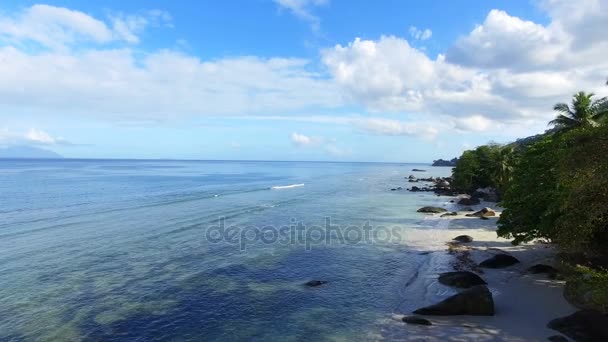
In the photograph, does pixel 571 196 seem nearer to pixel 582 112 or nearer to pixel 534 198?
pixel 534 198

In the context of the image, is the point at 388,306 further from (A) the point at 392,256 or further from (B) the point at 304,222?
(B) the point at 304,222

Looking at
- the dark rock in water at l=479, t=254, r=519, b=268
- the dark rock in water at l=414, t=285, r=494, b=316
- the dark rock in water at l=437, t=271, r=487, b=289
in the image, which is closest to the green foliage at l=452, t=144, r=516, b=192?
the dark rock in water at l=479, t=254, r=519, b=268

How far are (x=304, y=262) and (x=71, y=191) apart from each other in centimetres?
7391

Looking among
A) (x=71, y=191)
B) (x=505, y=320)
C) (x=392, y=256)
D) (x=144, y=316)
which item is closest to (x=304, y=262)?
(x=392, y=256)

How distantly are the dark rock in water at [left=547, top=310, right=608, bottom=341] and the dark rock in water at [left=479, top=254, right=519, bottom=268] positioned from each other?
1181cm

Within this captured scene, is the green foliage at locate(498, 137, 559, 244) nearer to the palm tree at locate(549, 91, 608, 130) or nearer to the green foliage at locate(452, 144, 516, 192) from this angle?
the palm tree at locate(549, 91, 608, 130)

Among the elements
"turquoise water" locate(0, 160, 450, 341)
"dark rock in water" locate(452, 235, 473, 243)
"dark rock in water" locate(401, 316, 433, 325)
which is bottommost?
"turquoise water" locate(0, 160, 450, 341)

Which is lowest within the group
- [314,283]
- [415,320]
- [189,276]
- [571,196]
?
[189,276]

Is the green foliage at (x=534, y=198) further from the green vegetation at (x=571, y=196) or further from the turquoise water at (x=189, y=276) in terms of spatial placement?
the turquoise water at (x=189, y=276)

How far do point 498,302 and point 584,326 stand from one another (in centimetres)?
566

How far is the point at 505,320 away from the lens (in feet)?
71.4

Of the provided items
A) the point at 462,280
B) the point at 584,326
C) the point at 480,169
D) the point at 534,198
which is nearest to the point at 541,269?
the point at 534,198

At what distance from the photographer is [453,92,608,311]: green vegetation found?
1664cm

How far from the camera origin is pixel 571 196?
18.2 metres
